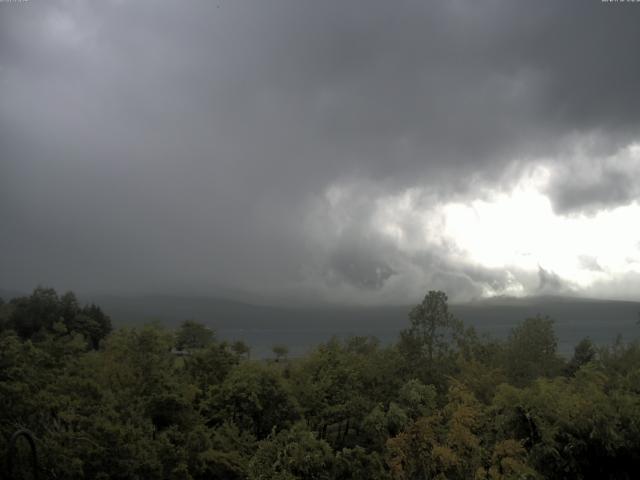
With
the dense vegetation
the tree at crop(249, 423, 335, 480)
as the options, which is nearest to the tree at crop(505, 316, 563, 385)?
the dense vegetation

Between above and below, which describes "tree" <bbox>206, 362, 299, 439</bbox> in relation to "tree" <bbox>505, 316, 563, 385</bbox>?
below

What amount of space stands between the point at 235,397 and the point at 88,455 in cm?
1061

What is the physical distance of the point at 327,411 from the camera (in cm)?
3095

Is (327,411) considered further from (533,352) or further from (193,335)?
(193,335)

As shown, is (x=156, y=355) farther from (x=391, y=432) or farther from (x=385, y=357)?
(x=385, y=357)

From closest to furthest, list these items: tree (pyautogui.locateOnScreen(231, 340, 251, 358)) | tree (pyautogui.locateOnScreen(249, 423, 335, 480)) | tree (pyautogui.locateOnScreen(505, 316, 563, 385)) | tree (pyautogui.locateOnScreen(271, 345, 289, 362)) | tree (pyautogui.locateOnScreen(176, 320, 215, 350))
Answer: tree (pyautogui.locateOnScreen(249, 423, 335, 480)) → tree (pyautogui.locateOnScreen(505, 316, 563, 385)) → tree (pyautogui.locateOnScreen(231, 340, 251, 358)) → tree (pyautogui.locateOnScreen(271, 345, 289, 362)) → tree (pyautogui.locateOnScreen(176, 320, 215, 350))

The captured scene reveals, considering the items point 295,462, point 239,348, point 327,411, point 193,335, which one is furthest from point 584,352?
point 295,462

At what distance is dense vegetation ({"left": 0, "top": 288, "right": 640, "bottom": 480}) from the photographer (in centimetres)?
1984

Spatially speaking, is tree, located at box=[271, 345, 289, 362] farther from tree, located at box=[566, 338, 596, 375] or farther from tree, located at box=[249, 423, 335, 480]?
tree, located at box=[249, 423, 335, 480]

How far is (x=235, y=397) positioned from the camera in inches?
1179

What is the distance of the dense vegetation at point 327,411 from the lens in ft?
65.1

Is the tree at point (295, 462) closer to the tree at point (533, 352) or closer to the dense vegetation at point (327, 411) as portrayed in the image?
the dense vegetation at point (327, 411)

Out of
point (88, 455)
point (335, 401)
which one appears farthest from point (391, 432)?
point (88, 455)

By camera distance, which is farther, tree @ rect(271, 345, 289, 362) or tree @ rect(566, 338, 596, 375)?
tree @ rect(566, 338, 596, 375)
